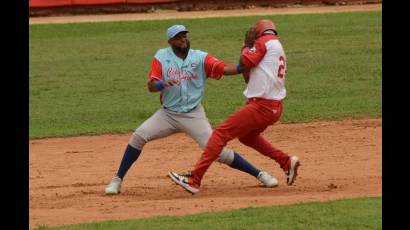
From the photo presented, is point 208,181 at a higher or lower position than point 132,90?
higher

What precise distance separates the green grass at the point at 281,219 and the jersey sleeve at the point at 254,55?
165 cm

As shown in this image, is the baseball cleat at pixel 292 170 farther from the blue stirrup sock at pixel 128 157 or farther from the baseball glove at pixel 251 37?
the blue stirrup sock at pixel 128 157

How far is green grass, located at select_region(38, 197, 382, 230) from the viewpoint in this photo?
31.7ft

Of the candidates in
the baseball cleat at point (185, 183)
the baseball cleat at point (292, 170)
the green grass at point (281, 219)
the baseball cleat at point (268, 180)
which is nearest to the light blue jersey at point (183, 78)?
the baseball cleat at point (185, 183)

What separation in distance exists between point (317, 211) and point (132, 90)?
9.80m

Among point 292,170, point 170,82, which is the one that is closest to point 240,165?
point 292,170

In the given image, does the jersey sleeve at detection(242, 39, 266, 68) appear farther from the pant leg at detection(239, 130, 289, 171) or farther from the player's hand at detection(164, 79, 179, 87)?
the pant leg at detection(239, 130, 289, 171)

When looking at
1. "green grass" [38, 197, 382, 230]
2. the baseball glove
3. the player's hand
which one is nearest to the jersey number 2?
the baseball glove

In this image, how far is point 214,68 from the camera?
11695 mm

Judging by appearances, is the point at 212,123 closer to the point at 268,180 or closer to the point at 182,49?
the point at 268,180

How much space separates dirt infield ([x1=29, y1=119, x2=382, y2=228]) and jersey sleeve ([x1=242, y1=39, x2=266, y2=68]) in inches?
55.1

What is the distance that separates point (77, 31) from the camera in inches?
1006

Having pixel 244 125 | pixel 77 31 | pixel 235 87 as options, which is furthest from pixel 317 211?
pixel 77 31

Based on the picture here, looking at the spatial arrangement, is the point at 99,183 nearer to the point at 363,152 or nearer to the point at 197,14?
the point at 363,152
